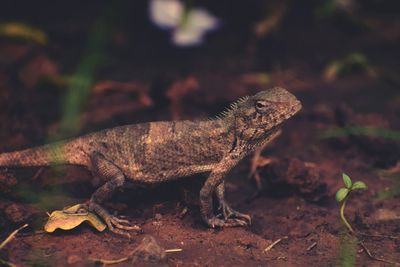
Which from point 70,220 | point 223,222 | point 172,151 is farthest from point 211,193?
point 70,220

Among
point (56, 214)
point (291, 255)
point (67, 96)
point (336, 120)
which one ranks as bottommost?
point (291, 255)

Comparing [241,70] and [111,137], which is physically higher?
[241,70]

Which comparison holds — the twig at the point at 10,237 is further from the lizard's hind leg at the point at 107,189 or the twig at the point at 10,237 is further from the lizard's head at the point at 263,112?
the lizard's head at the point at 263,112

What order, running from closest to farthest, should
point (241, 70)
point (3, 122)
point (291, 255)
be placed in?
point (291, 255) < point (3, 122) < point (241, 70)

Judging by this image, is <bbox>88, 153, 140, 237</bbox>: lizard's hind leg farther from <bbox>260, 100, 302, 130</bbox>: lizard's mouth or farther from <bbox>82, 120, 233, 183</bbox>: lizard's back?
<bbox>260, 100, 302, 130</bbox>: lizard's mouth

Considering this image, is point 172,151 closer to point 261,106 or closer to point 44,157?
point 261,106

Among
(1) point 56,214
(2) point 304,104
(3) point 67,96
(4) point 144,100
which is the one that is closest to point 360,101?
(2) point 304,104

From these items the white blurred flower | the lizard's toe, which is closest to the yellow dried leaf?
the lizard's toe

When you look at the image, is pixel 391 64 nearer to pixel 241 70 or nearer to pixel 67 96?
pixel 241 70
